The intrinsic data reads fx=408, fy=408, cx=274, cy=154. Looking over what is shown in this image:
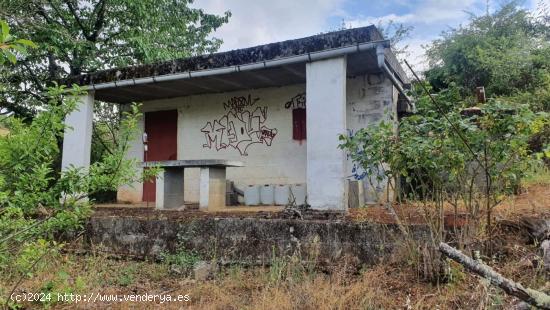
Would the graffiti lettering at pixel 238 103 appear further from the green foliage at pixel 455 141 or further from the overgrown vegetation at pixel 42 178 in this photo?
the overgrown vegetation at pixel 42 178

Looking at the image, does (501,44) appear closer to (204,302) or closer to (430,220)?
(430,220)

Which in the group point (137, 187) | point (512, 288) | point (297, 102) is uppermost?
point (297, 102)

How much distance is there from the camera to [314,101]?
5363 mm

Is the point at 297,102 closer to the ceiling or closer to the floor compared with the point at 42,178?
closer to the ceiling

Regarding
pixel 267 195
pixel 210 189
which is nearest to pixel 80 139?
pixel 210 189

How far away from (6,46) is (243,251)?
358 centimetres

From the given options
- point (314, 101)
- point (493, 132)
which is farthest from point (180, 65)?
point (493, 132)

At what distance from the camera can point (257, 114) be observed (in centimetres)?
785

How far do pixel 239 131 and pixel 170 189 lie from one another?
2.11m

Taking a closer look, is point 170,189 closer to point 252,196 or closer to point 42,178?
point 252,196

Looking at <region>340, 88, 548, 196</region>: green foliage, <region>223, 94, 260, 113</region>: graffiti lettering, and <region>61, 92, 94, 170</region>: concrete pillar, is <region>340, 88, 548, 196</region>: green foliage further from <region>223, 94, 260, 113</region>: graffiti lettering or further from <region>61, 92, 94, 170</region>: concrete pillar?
<region>61, 92, 94, 170</region>: concrete pillar

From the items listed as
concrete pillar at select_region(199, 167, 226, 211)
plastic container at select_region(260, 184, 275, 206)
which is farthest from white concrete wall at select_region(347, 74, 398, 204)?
concrete pillar at select_region(199, 167, 226, 211)

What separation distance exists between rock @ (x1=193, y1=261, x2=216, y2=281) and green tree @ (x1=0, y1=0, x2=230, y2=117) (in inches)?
279

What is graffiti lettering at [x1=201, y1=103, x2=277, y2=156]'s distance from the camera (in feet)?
25.6
